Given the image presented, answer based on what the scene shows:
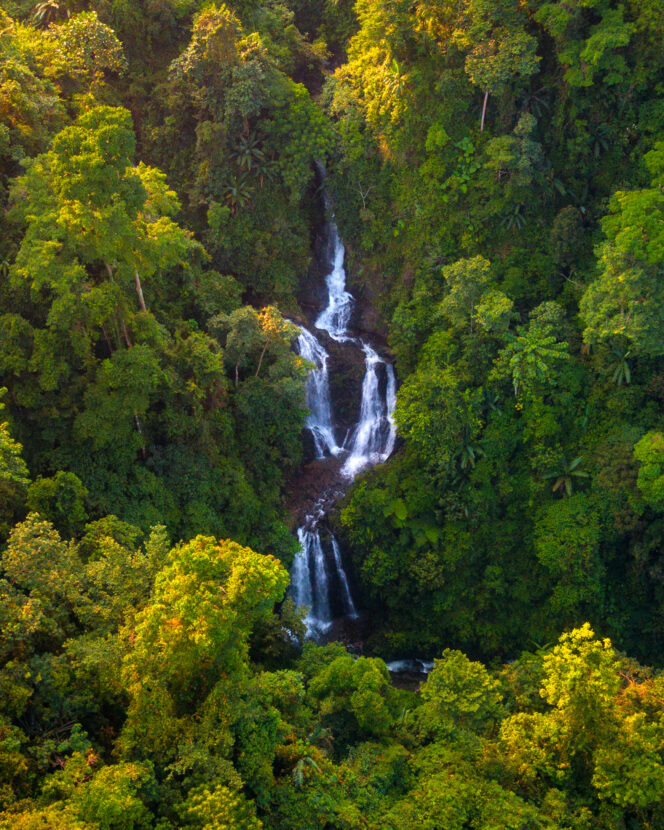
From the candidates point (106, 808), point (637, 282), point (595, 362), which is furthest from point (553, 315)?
point (106, 808)

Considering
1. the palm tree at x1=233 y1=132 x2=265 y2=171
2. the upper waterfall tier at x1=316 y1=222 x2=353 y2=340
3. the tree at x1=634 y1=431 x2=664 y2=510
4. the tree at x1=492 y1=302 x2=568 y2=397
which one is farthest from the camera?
the upper waterfall tier at x1=316 y1=222 x2=353 y2=340

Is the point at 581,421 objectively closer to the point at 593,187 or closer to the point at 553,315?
the point at 553,315

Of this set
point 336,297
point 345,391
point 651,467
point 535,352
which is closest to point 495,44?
point 535,352

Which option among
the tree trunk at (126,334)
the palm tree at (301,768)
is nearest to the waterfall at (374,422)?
the tree trunk at (126,334)

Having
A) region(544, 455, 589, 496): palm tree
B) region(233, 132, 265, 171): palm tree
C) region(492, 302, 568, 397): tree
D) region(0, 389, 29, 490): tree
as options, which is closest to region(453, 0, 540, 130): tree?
region(492, 302, 568, 397): tree

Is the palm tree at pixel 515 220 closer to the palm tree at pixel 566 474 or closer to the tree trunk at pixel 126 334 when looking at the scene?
the palm tree at pixel 566 474

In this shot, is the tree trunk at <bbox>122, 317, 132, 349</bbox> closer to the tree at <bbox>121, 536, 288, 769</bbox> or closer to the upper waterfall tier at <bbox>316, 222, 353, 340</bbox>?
the tree at <bbox>121, 536, 288, 769</bbox>
